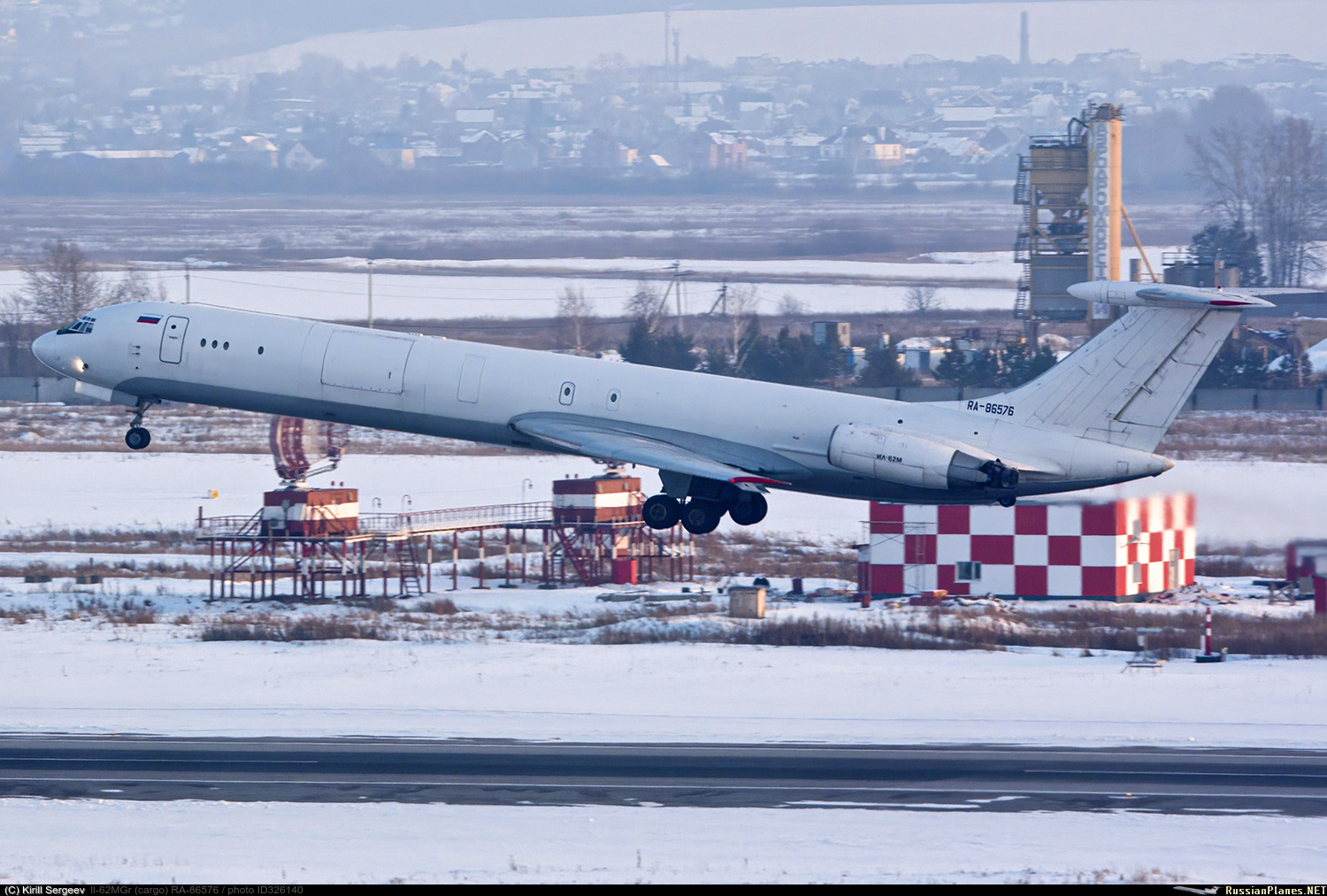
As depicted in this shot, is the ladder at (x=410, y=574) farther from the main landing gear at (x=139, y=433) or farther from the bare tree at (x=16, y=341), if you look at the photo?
the bare tree at (x=16, y=341)

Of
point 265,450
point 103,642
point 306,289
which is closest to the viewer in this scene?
point 103,642

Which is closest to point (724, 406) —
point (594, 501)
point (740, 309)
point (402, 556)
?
point (594, 501)

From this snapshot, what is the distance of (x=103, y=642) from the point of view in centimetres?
4206

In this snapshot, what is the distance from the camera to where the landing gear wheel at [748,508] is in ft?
103

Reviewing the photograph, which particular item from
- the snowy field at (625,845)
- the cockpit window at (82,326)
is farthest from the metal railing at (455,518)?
the snowy field at (625,845)

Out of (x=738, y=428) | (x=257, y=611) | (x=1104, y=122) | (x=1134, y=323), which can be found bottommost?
(x=257, y=611)

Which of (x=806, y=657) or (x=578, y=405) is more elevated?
(x=578, y=405)

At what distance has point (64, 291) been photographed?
104750mm

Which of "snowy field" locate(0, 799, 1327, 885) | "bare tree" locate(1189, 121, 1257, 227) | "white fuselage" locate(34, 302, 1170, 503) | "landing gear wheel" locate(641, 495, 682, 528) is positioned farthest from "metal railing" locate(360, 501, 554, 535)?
"bare tree" locate(1189, 121, 1257, 227)

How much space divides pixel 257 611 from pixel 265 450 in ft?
105

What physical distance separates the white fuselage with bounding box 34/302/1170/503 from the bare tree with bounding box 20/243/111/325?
7269 centimetres

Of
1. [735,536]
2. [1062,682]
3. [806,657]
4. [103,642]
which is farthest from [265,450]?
[1062,682]

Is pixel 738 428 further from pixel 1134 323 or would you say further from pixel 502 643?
pixel 502 643

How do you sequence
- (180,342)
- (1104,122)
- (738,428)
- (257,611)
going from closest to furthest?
1. (738,428)
2. (180,342)
3. (257,611)
4. (1104,122)
